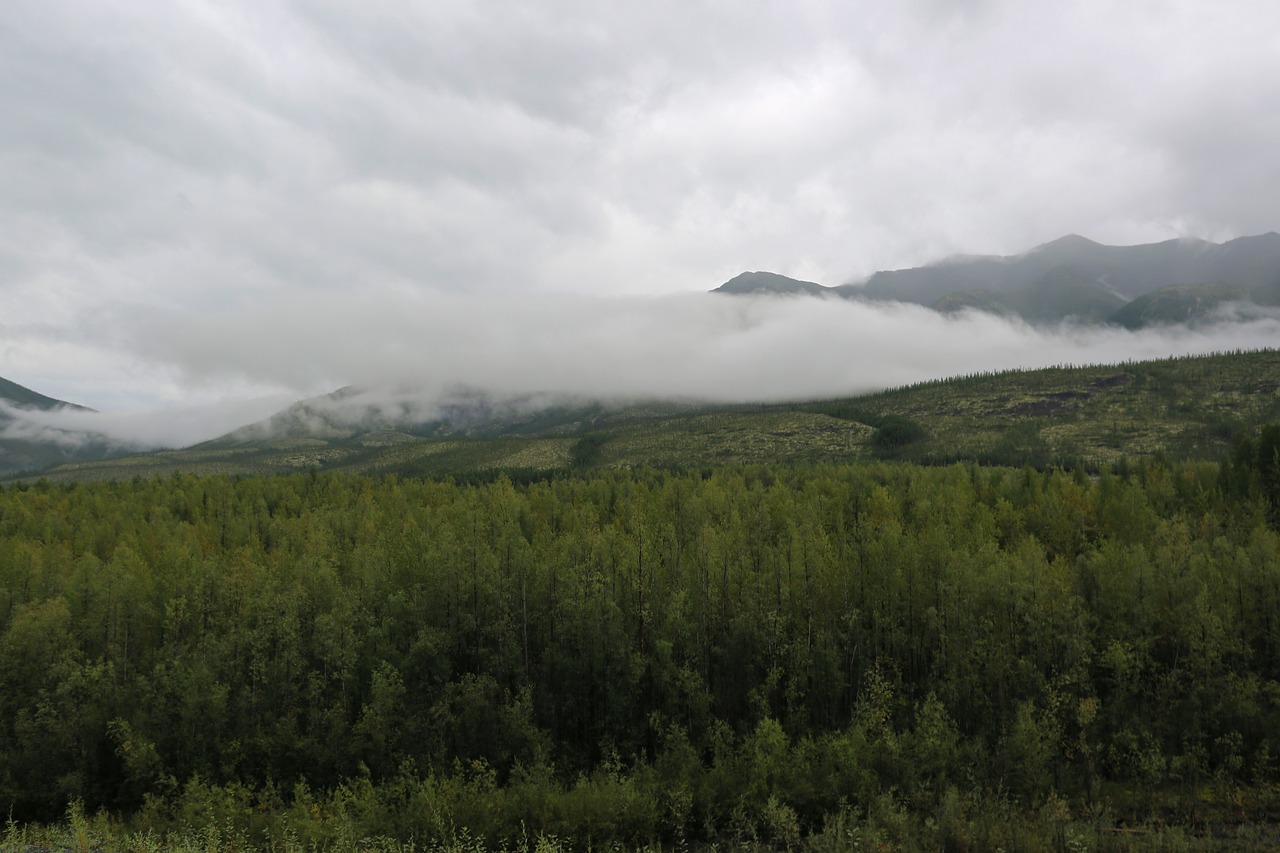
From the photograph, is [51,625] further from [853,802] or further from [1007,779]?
[1007,779]

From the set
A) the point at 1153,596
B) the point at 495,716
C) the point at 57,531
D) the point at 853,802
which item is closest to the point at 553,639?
the point at 495,716

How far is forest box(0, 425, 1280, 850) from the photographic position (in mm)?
36812

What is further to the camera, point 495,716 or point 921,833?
point 495,716

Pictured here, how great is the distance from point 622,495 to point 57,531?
86431 mm

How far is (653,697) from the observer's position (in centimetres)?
4694

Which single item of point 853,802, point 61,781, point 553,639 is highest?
point 553,639

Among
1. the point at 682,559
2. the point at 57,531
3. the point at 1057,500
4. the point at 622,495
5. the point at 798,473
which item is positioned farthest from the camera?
the point at 798,473

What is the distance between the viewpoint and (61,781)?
41719 millimetres

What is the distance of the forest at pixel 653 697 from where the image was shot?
36812 mm

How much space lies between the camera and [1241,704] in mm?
39594

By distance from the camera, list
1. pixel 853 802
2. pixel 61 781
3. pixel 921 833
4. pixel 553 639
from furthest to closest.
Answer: pixel 553 639 < pixel 61 781 < pixel 853 802 < pixel 921 833

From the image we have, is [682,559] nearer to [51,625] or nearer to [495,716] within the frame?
[495,716]

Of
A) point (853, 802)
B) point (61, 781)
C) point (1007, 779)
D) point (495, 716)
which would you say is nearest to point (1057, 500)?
point (1007, 779)

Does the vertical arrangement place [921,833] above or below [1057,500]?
below
